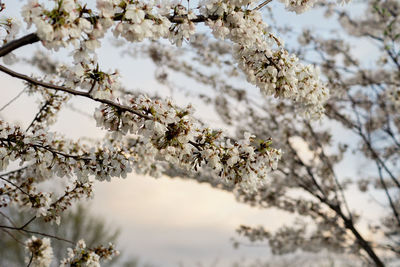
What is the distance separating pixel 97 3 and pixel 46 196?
2107mm

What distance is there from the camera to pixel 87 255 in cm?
331

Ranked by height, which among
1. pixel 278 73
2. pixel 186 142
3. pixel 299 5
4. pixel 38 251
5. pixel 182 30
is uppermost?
pixel 299 5

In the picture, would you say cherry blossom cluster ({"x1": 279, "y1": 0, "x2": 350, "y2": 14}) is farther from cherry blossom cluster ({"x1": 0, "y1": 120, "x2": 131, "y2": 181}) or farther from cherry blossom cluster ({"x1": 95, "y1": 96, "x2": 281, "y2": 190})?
cherry blossom cluster ({"x1": 0, "y1": 120, "x2": 131, "y2": 181})

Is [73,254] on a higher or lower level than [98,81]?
lower

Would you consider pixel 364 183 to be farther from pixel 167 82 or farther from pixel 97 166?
pixel 97 166

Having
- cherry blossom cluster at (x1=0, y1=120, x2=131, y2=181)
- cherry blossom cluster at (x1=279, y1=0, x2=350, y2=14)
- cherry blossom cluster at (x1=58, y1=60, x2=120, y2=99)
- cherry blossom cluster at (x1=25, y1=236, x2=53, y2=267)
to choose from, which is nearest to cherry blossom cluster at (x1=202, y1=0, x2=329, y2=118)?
cherry blossom cluster at (x1=279, y1=0, x2=350, y2=14)

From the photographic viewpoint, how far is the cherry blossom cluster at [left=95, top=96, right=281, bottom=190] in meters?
2.14

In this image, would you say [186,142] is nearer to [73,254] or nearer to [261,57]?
[261,57]

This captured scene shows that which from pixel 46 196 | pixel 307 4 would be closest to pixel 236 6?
pixel 307 4

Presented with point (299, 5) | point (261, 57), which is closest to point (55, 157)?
point (261, 57)

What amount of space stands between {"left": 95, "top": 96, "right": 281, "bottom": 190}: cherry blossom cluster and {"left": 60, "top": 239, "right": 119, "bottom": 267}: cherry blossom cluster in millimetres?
1615

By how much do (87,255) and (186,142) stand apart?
188cm

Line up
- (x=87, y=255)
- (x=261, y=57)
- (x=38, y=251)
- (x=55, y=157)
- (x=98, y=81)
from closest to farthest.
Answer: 1. (x=98, y=81)
2. (x=261, y=57)
3. (x=55, y=157)
4. (x=87, y=255)
5. (x=38, y=251)

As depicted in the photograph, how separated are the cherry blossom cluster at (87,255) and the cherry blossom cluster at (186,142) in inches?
63.6
